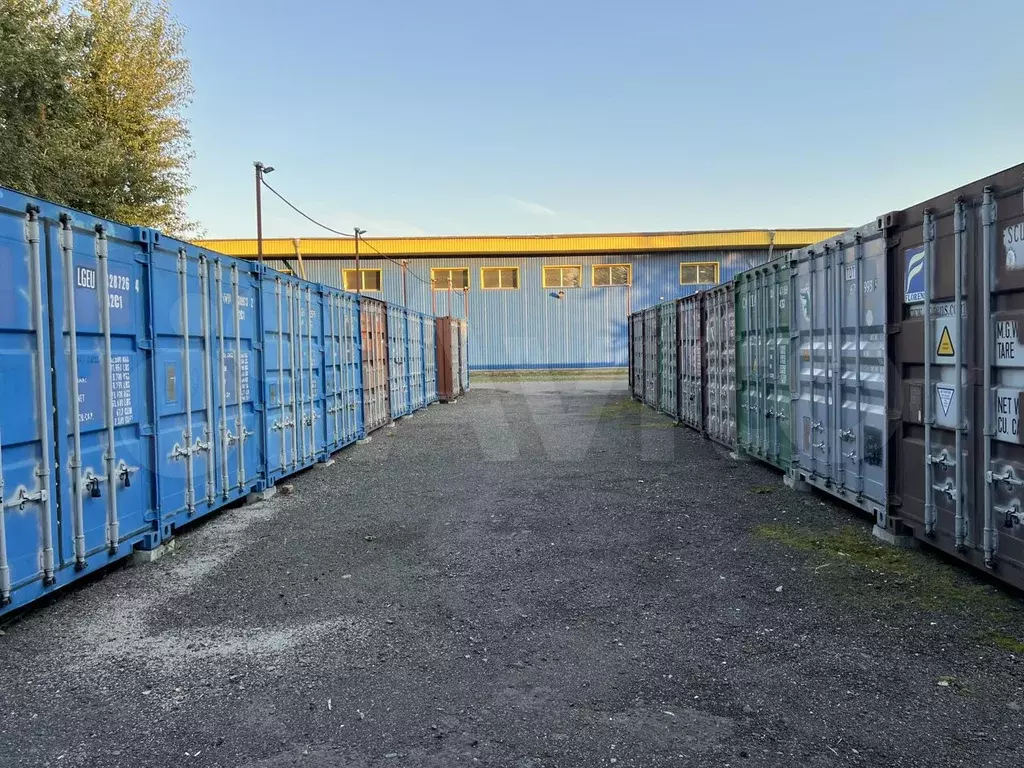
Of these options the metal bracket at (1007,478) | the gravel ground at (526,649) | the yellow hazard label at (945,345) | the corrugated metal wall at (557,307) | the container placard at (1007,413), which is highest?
the corrugated metal wall at (557,307)

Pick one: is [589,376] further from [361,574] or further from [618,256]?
[361,574]

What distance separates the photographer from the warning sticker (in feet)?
16.9

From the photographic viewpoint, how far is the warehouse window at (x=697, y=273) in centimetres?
3819

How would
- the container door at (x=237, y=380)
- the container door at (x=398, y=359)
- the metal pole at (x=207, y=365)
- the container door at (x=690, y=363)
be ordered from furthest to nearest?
the container door at (x=398, y=359) < the container door at (x=690, y=363) < the container door at (x=237, y=380) < the metal pole at (x=207, y=365)

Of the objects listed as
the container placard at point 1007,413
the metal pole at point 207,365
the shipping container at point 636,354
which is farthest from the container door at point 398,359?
the container placard at point 1007,413

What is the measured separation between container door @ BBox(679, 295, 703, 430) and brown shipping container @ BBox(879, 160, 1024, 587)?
7.34m

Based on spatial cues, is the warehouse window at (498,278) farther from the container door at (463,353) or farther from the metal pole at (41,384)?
the metal pole at (41,384)

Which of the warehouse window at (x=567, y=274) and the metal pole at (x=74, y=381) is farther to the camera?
the warehouse window at (x=567, y=274)

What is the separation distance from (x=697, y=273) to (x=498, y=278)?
1060 centimetres

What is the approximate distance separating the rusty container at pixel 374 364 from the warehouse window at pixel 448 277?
23292mm

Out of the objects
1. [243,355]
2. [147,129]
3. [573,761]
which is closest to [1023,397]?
[573,761]

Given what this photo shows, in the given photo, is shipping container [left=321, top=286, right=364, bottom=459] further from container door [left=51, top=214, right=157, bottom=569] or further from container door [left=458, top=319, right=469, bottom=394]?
container door [left=458, top=319, right=469, bottom=394]

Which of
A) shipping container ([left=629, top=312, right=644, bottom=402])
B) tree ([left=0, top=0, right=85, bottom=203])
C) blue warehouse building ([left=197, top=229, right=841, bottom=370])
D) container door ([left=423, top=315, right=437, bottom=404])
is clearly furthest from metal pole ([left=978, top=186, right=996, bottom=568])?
blue warehouse building ([left=197, top=229, right=841, bottom=370])

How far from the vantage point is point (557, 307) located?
38.2 meters
